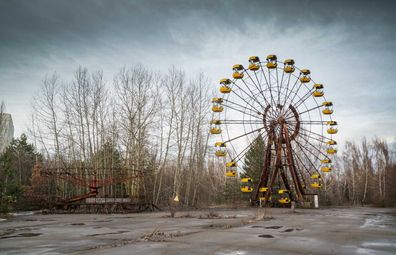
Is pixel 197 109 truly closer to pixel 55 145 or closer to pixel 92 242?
pixel 55 145

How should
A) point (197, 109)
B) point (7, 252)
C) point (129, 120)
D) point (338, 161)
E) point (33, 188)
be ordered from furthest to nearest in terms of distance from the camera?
point (338, 161), point (197, 109), point (129, 120), point (33, 188), point (7, 252)

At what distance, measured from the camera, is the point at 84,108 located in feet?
116

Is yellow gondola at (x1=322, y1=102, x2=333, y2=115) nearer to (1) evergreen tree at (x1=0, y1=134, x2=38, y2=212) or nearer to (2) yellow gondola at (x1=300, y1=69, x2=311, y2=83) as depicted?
(2) yellow gondola at (x1=300, y1=69, x2=311, y2=83)

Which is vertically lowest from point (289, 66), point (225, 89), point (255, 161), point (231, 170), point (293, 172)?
point (293, 172)

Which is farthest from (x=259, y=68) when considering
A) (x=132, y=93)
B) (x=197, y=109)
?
(x=132, y=93)

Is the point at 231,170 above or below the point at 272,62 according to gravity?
below

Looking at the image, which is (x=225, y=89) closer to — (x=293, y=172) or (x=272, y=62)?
(x=272, y=62)

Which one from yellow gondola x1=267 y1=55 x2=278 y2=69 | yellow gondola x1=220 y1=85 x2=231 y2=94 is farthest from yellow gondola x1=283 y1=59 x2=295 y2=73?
yellow gondola x1=220 y1=85 x2=231 y2=94

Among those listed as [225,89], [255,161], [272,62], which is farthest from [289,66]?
[255,161]

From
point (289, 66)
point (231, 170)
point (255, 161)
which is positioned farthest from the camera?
point (255, 161)

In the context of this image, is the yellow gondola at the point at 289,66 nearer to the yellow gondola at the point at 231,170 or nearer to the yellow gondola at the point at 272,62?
the yellow gondola at the point at 272,62

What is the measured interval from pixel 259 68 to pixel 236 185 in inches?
741

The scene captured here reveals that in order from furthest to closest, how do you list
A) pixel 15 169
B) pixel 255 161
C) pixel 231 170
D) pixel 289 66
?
pixel 255 161
pixel 15 169
pixel 289 66
pixel 231 170

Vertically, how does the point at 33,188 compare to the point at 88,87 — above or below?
below
